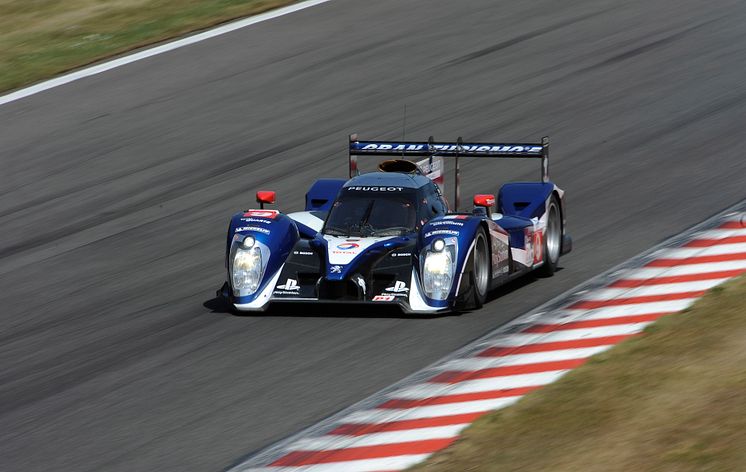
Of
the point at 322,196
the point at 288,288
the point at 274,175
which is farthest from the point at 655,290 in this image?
the point at 274,175

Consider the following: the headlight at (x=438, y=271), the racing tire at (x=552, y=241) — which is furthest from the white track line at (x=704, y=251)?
the headlight at (x=438, y=271)

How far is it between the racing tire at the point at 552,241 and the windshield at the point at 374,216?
1803mm

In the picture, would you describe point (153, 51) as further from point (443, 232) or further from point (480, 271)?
point (443, 232)

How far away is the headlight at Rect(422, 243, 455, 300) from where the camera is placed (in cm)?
1198

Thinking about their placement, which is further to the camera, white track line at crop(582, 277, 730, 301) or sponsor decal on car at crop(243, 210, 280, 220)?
sponsor decal on car at crop(243, 210, 280, 220)

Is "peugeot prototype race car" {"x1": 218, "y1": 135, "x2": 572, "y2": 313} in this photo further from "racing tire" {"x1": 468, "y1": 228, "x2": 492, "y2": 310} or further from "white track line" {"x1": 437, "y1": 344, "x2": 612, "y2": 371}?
"white track line" {"x1": 437, "y1": 344, "x2": 612, "y2": 371}

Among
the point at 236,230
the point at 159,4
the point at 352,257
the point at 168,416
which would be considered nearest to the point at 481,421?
the point at 168,416

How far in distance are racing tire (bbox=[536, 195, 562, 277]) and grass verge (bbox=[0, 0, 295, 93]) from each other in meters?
12.8

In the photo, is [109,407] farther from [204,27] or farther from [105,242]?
[204,27]

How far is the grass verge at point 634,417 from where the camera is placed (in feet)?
24.5

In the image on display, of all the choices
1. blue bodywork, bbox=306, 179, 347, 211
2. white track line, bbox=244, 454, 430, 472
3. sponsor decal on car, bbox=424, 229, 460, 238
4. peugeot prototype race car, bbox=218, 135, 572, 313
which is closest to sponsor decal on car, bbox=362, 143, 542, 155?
peugeot prototype race car, bbox=218, 135, 572, 313

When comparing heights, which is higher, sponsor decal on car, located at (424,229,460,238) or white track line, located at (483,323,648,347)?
sponsor decal on car, located at (424,229,460,238)

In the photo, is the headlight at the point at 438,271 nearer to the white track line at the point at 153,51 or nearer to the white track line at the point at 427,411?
the white track line at the point at 427,411

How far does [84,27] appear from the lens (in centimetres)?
2669
